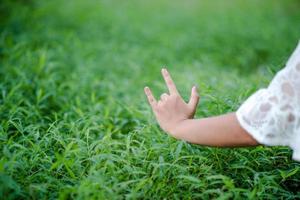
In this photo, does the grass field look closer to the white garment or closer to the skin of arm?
the skin of arm

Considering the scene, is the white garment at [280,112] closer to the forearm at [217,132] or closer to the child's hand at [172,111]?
the forearm at [217,132]

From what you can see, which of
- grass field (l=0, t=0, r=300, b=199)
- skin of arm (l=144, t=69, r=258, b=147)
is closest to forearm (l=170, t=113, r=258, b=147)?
skin of arm (l=144, t=69, r=258, b=147)

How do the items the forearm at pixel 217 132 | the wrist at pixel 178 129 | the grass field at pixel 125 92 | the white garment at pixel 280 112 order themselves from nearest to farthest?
the white garment at pixel 280 112 < the forearm at pixel 217 132 < the wrist at pixel 178 129 < the grass field at pixel 125 92

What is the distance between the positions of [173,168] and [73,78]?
215 cm

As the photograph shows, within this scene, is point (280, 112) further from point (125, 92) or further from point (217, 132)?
point (125, 92)

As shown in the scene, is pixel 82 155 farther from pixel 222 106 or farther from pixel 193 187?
pixel 222 106

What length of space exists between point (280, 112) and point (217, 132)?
0.30 meters

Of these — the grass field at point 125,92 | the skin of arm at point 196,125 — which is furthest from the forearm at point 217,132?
the grass field at point 125,92

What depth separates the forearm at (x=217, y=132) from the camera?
6.06 ft

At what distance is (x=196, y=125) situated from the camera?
6.49ft

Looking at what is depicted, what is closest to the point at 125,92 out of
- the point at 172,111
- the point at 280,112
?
the point at 172,111

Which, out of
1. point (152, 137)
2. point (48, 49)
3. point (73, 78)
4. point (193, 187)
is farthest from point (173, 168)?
point (48, 49)

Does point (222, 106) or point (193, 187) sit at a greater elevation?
point (222, 106)

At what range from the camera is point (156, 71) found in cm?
491
